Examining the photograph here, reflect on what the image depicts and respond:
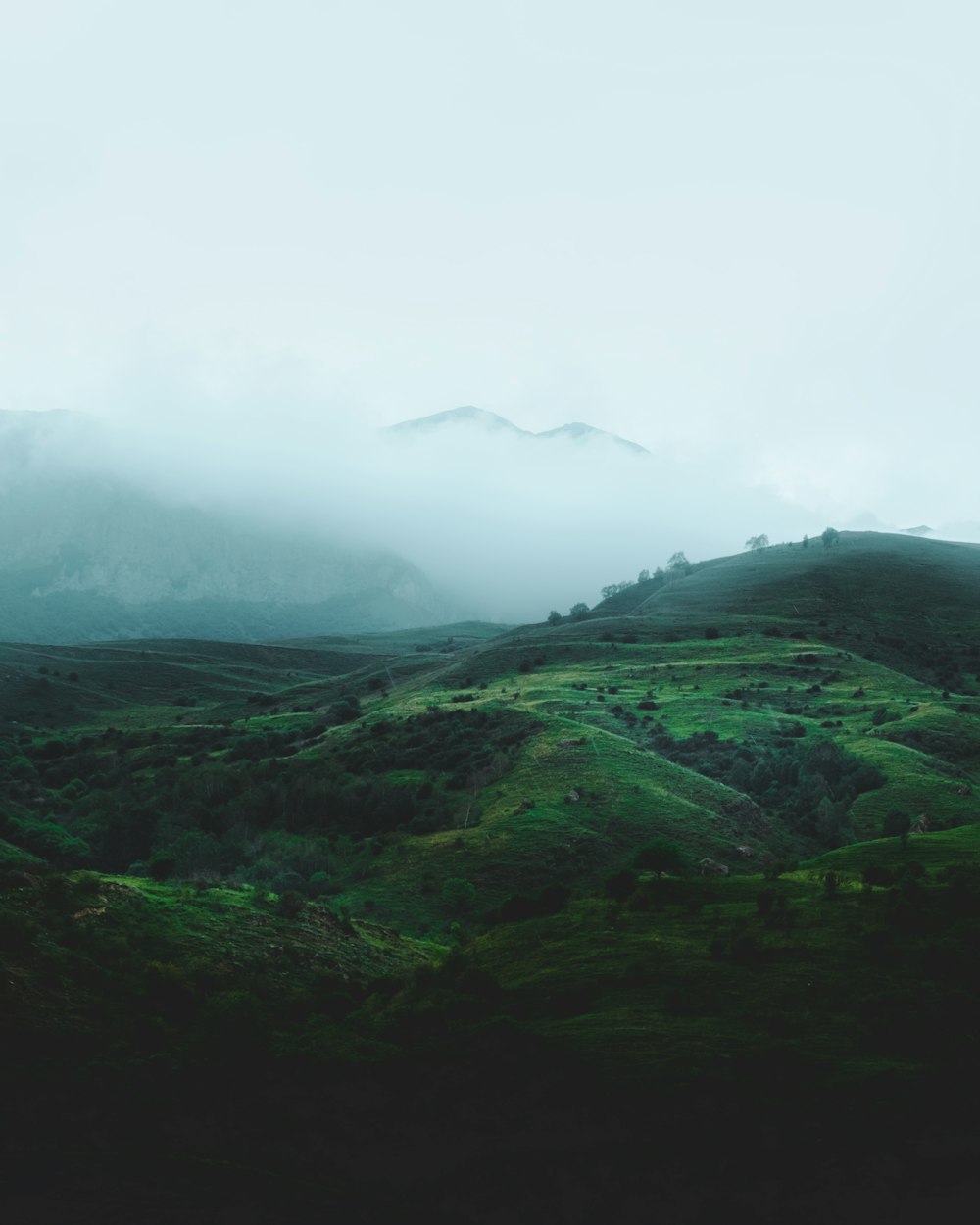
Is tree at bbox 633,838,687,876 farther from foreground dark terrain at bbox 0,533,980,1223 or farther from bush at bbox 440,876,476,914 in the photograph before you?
bush at bbox 440,876,476,914

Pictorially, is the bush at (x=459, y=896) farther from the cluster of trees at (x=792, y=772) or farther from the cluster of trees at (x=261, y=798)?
the cluster of trees at (x=792, y=772)

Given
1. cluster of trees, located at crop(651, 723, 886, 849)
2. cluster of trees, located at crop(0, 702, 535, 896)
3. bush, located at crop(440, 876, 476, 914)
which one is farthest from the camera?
cluster of trees, located at crop(651, 723, 886, 849)

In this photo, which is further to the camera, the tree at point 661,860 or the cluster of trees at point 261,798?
the cluster of trees at point 261,798

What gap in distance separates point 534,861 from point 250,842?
22.1m

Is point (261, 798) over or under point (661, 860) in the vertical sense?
under

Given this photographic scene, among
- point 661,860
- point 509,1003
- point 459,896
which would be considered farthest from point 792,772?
point 509,1003

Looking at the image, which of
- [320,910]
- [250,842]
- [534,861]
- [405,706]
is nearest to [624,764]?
[534,861]

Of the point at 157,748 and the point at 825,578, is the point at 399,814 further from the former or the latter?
the point at 825,578

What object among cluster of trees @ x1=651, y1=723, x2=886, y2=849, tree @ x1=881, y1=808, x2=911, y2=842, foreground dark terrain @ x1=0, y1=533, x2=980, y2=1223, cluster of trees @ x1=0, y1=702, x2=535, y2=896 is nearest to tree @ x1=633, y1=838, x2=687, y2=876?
foreground dark terrain @ x1=0, y1=533, x2=980, y2=1223

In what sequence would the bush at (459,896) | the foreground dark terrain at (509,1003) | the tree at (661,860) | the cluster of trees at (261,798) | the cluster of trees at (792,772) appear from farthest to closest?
the cluster of trees at (792,772) → the cluster of trees at (261,798) → the bush at (459,896) → the tree at (661,860) → the foreground dark terrain at (509,1003)

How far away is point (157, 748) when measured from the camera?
102250mm

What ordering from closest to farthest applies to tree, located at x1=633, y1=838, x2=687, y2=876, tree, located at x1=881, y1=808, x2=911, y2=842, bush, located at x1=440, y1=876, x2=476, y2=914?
tree, located at x1=633, y1=838, x2=687, y2=876 → bush, located at x1=440, y1=876, x2=476, y2=914 → tree, located at x1=881, y1=808, x2=911, y2=842

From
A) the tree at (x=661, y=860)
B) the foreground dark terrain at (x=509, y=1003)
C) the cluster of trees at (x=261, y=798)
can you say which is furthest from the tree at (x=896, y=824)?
the cluster of trees at (x=261, y=798)

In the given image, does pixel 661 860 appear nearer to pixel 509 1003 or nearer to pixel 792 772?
pixel 509 1003
